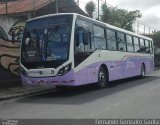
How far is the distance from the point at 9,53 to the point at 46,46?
4.08m

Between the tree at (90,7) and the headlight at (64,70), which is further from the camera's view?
the tree at (90,7)

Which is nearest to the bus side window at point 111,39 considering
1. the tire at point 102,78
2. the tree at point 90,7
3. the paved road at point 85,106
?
the tire at point 102,78

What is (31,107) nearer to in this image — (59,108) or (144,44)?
(59,108)

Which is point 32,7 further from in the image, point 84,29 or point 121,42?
point 84,29

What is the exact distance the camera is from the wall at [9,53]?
17609 millimetres

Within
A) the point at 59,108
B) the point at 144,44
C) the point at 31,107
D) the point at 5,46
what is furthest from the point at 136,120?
the point at 144,44

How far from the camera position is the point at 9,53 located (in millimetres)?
18016

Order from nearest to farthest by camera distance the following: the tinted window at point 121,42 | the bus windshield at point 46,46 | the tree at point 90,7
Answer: the bus windshield at point 46,46 → the tinted window at point 121,42 → the tree at point 90,7

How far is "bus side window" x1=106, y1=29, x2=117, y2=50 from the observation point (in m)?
18.3

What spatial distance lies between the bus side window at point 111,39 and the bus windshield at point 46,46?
4.28 metres

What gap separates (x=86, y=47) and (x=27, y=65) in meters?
2.45

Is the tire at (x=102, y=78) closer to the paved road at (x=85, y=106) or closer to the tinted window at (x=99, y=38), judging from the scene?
the tinted window at (x=99, y=38)

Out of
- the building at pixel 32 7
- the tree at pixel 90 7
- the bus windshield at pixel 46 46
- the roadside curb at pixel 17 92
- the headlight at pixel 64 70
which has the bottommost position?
the roadside curb at pixel 17 92

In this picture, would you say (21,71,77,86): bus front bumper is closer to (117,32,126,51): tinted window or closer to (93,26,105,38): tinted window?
(93,26,105,38): tinted window
